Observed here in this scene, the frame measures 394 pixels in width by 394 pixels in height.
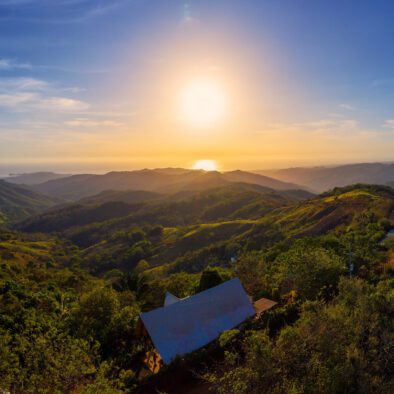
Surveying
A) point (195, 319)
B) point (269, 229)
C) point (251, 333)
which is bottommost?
point (269, 229)

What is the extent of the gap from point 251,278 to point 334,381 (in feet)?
81.3

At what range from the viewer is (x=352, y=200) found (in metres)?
100

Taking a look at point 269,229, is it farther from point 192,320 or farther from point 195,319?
point 192,320

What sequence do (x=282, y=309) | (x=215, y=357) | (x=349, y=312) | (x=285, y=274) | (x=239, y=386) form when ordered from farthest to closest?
(x=285, y=274) → (x=282, y=309) → (x=215, y=357) → (x=349, y=312) → (x=239, y=386)

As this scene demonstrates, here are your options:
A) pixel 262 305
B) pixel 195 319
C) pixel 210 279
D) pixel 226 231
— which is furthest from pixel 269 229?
pixel 195 319

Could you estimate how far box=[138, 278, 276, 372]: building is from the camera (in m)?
22.1

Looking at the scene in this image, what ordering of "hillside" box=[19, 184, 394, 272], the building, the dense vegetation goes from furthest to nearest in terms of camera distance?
"hillside" box=[19, 184, 394, 272] < the building < the dense vegetation

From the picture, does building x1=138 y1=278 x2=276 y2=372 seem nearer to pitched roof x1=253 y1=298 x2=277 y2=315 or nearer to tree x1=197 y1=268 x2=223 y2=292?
pitched roof x1=253 y1=298 x2=277 y2=315

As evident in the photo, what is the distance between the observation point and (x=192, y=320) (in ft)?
78.7

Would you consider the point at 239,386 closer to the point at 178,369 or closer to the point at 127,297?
the point at 178,369

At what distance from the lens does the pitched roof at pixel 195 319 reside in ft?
72.8

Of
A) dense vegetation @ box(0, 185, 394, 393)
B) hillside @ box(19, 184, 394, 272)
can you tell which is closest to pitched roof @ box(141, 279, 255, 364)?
dense vegetation @ box(0, 185, 394, 393)

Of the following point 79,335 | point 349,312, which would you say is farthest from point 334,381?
point 79,335

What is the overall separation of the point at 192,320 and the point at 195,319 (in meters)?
0.29
